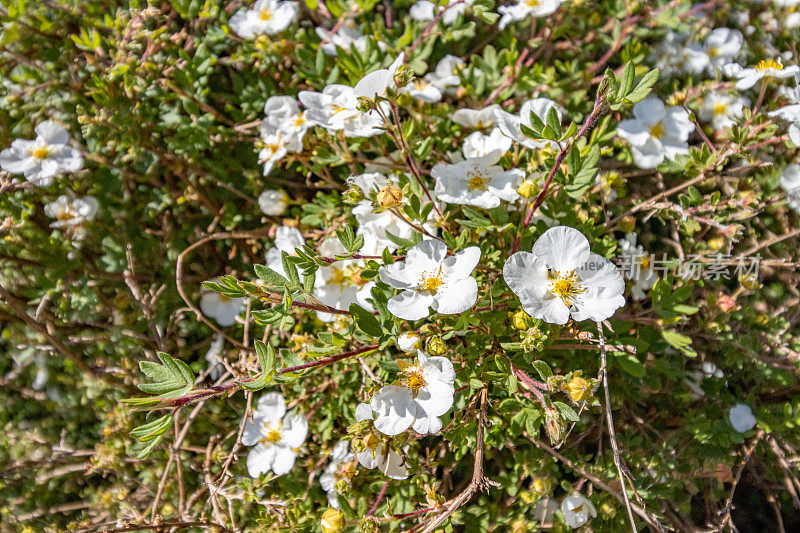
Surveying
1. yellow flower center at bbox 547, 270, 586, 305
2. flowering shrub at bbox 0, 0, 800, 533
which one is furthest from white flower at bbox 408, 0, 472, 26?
yellow flower center at bbox 547, 270, 586, 305

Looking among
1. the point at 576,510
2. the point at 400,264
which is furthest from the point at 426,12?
the point at 576,510

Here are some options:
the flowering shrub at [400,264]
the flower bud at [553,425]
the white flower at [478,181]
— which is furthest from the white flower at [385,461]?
the white flower at [478,181]

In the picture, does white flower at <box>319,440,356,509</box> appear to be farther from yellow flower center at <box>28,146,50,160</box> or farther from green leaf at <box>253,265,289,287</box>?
yellow flower center at <box>28,146,50,160</box>

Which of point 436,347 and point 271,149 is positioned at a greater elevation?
point 271,149

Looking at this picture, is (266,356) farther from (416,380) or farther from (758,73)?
(758,73)

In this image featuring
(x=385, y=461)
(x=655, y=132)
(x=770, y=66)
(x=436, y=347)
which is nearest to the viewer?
(x=436, y=347)

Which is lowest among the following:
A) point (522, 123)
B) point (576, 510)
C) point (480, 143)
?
point (576, 510)
